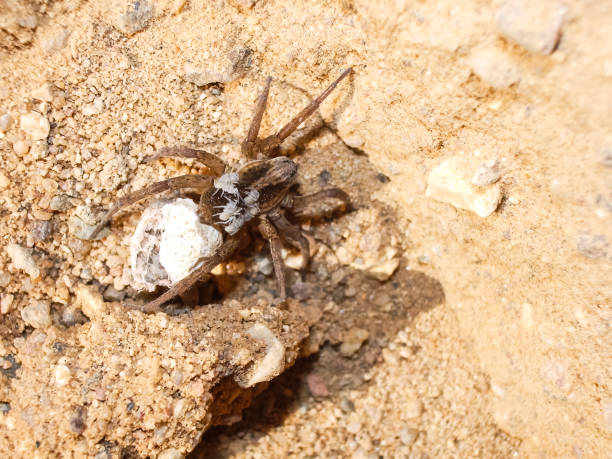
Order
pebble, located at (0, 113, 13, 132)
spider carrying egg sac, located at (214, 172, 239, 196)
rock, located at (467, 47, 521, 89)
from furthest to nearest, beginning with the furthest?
spider carrying egg sac, located at (214, 172, 239, 196), pebble, located at (0, 113, 13, 132), rock, located at (467, 47, 521, 89)

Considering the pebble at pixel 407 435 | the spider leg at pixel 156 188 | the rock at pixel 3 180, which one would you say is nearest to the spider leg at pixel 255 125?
the spider leg at pixel 156 188

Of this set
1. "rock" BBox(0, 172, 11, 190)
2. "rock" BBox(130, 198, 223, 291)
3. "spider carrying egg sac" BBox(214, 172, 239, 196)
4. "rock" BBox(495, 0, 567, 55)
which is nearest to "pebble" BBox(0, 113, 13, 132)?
"rock" BBox(0, 172, 11, 190)

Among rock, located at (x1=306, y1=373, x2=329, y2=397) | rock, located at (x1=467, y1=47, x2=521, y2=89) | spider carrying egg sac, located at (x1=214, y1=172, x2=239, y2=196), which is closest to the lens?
rock, located at (x1=467, y1=47, x2=521, y2=89)

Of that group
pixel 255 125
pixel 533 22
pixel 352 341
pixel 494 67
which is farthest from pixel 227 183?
pixel 533 22

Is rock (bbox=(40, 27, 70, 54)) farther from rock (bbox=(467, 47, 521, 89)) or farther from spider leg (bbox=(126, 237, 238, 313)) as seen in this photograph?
rock (bbox=(467, 47, 521, 89))

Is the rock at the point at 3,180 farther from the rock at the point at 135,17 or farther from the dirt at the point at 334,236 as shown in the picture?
the rock at the point at 135,17

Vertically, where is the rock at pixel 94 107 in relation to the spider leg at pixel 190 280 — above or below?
above
